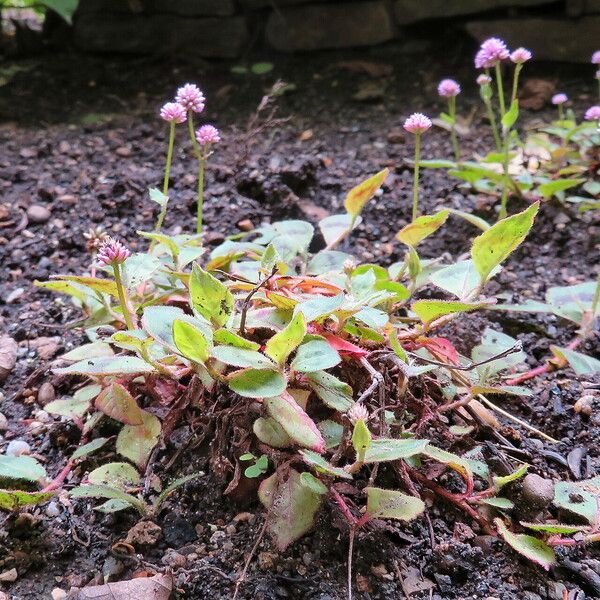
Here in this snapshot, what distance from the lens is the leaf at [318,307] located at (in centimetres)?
91

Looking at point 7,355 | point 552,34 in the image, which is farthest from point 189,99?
point 552,34

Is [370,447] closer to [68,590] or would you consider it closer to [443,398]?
[443,398]

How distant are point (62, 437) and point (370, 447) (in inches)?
20.8

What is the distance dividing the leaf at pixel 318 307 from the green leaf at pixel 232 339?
0.24 feet

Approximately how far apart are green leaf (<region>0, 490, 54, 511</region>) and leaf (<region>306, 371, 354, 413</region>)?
0.39 metres

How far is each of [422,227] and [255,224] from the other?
2.25 feet

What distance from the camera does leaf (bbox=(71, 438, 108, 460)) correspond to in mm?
1015

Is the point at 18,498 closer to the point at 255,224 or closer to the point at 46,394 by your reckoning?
the point at 46,394

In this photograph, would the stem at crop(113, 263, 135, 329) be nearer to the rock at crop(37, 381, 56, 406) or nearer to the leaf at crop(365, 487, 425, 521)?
the rock at crop(37, 381, 56, 406)

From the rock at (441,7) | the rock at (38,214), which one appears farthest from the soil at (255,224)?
the rock at (441,7)

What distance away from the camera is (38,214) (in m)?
Answer: 1.75

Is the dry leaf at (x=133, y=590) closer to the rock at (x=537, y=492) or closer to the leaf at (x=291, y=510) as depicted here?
the leaf at (x=291, y=510)

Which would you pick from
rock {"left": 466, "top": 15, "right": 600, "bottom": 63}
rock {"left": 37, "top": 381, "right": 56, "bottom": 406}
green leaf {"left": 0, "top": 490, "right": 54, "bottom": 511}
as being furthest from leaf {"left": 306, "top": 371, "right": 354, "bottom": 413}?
rock {"left": 466, "top": 15, "right": 600, "bottom": 63}

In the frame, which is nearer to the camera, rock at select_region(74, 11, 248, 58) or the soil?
the soil
